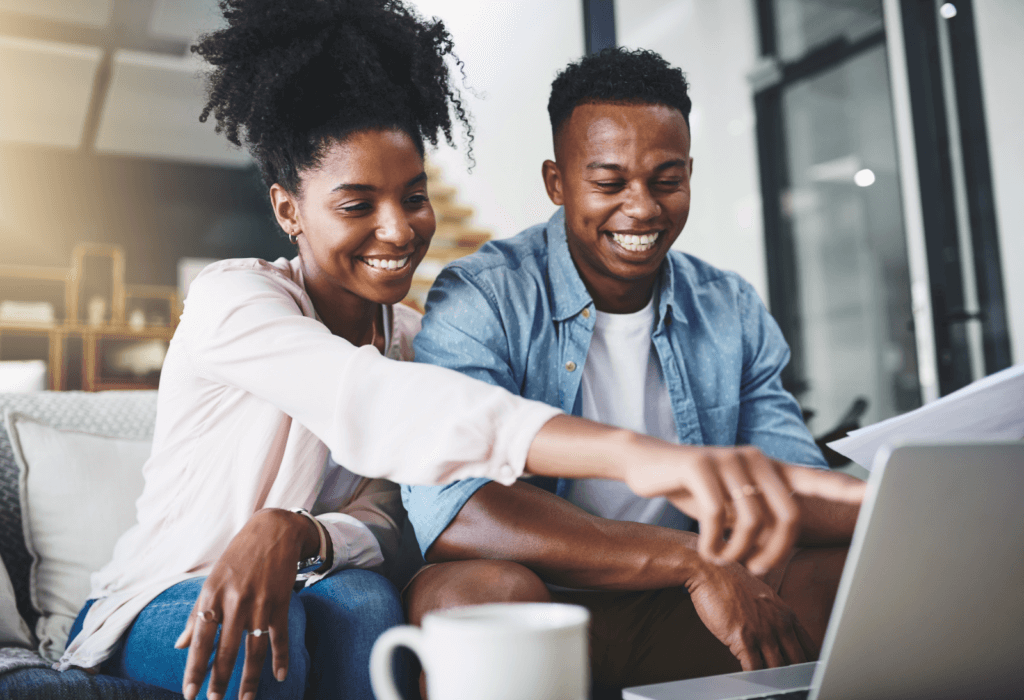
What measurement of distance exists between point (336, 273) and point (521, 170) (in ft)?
6.98

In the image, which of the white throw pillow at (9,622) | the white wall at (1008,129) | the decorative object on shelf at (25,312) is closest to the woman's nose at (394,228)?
the white throw pillow at (9,622)

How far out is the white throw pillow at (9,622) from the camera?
3.77ft

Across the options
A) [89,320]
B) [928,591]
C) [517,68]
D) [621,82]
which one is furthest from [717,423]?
[89,320]

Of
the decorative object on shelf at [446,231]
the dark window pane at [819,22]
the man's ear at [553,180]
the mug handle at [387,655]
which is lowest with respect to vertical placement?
the mug handle at [387,655]

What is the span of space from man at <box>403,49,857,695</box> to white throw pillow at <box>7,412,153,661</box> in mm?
615

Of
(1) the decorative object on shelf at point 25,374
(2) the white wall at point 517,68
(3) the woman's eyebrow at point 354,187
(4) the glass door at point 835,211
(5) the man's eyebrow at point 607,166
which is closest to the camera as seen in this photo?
(3) the woman's eyebrow at point 354,187

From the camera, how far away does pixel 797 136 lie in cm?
359

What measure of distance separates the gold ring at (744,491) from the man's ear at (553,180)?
880 mm

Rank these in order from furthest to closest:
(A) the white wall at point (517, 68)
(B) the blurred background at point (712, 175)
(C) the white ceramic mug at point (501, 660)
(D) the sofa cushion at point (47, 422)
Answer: (A) the white wall at point (517, 68) < (B) the blurred background at point (712, 175) < (D) the sofa cushion at point (47, 422) < (C) the white ceramic mug at point (501, 660)

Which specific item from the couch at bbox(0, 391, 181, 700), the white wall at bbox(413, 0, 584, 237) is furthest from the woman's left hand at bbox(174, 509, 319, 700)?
the white wall at bbox(413, 0, 584, 237)

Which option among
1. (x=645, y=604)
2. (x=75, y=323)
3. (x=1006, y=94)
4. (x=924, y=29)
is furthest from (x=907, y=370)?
(x=75, y=323)

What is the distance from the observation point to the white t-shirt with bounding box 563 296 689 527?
115cm

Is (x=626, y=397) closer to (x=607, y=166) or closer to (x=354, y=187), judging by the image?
(x=607, y=166)

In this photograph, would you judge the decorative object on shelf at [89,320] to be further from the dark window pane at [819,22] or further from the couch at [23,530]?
the dark window pane at [819,22]
